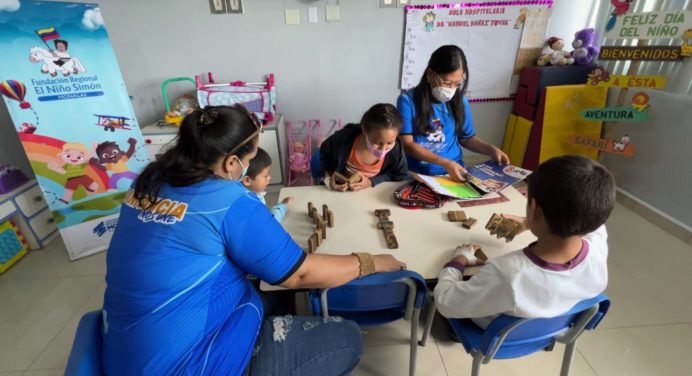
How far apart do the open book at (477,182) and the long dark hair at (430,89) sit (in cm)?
41

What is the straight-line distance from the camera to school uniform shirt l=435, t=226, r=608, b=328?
92 centimetres

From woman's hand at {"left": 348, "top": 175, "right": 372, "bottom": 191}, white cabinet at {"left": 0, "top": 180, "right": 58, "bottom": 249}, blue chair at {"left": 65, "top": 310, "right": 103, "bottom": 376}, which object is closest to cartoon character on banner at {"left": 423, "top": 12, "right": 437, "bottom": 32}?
woman's hand at {"left": 348, "top": 175, "right": 372, "bottom": 191}

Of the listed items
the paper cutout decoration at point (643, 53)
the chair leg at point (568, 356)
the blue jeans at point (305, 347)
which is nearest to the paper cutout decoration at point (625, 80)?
the paper cutout decoration at point (643, 53)

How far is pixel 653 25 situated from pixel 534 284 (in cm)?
264

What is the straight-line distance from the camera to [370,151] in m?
1.89

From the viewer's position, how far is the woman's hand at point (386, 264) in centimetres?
109

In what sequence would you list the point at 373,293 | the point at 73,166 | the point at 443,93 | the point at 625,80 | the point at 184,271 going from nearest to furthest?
the point at 184,271 → the point at 373,293 → the point at 443,93 → the point at 73,166 → the point at 625,80

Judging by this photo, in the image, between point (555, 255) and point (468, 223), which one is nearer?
point (555, 255)

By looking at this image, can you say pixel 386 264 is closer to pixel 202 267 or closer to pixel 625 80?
pixel 202 267

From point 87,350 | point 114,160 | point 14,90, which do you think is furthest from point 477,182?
point 14,90

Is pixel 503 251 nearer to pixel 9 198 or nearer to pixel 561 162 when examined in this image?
pixel 561 162

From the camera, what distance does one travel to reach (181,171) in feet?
3.15

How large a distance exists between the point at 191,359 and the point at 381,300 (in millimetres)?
589

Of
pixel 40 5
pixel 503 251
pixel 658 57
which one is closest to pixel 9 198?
pixel 40 5
